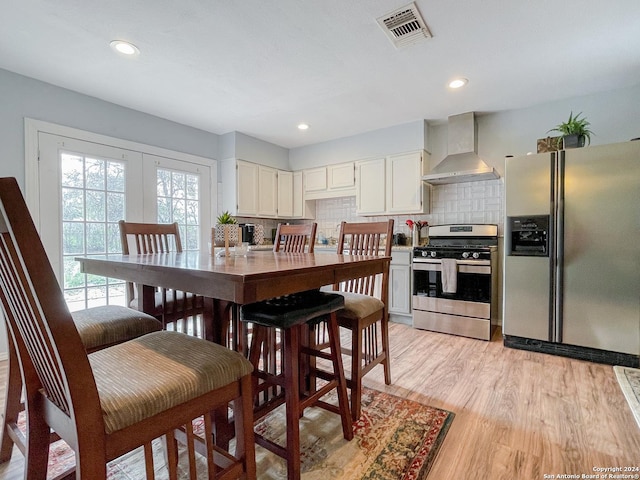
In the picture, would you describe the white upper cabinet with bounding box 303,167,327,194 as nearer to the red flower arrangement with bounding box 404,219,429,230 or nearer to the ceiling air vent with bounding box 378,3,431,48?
the red flower arrangement with bounding box 404,219,429,230

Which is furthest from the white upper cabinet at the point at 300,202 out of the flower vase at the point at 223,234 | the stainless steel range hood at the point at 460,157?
the flower vase at the point at 223,234

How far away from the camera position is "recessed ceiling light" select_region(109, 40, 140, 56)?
2135 millimetres

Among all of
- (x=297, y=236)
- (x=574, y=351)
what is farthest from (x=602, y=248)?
(x=297, y=236)

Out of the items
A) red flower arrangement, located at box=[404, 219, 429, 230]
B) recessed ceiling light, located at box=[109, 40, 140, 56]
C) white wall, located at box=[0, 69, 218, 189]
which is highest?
recessed ceiling light, located at box=[109, 40, 140, 56]

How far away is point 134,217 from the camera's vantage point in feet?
10.8

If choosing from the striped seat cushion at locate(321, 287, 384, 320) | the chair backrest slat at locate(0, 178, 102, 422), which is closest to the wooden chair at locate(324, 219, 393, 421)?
the striped seat cushion at locate(321, 287, 384, 320)

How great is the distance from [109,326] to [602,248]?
3365mm

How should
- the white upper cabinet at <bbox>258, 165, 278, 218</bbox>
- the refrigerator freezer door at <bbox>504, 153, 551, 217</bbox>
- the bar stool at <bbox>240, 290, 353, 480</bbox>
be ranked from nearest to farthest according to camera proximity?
the bar stool at <bbox>240, 290, 353, 480</bbox> < the refrigerator freezer door at <bbox>504, 153, 551, 217</bbox> < the white upper cabinet at <bbox>258, 165, 278, 218</bbox>

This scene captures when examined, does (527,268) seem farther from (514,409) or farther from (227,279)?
(227,279)

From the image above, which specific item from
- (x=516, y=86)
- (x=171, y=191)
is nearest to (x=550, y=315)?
(x=516, y=86)

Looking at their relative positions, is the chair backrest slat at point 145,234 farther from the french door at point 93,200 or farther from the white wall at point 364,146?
the white wall at point 364,146

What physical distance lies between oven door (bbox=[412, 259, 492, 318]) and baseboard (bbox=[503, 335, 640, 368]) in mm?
331

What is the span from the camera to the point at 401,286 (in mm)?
3551

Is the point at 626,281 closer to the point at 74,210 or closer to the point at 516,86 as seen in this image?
the point at 516,86
